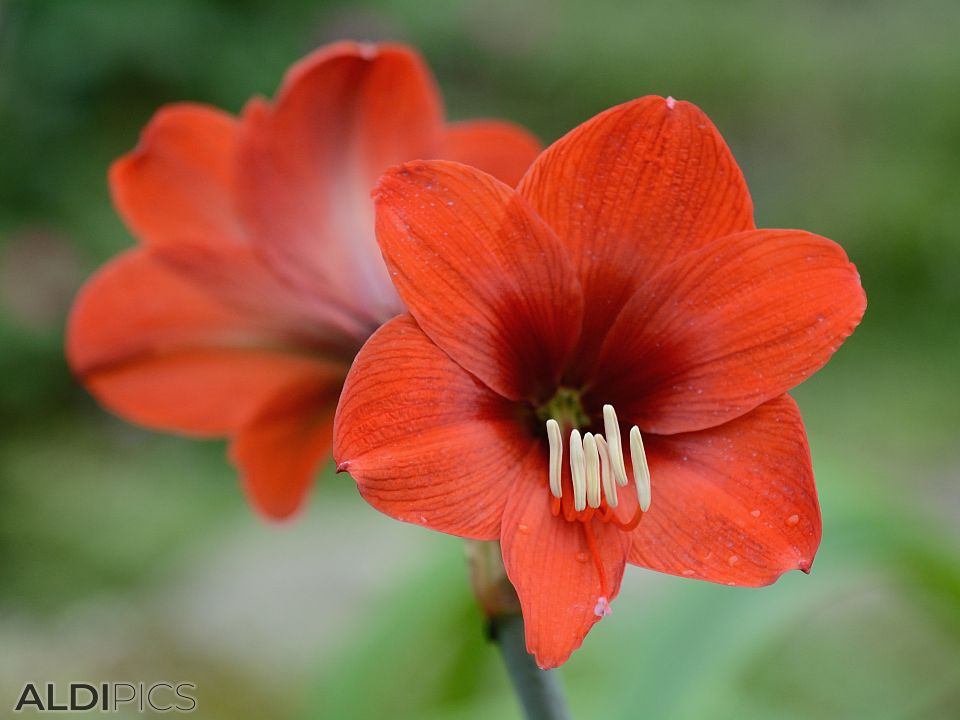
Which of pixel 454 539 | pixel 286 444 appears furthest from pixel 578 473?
pixel 454 539

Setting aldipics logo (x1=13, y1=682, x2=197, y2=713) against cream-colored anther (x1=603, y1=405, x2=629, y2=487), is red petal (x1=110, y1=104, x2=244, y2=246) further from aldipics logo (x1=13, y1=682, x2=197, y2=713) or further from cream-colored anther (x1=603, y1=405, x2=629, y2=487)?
aldipics logo (x1=13, y1=682, x2=197, y2=713)

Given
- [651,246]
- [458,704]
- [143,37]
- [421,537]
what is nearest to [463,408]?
[651,246]

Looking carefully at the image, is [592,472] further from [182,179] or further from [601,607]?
[182,179]

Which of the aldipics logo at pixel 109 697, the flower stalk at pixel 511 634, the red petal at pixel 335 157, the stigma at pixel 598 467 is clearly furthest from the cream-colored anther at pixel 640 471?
the aldipics logo at pixel 109 697

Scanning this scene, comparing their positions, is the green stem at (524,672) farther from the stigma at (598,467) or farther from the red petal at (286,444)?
the red petal at (286,444)

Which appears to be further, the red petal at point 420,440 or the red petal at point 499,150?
the red petal at point 499,150

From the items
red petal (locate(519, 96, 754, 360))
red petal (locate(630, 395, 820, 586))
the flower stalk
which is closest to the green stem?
the flower stalk

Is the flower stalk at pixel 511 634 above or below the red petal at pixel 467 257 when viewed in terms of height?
below
